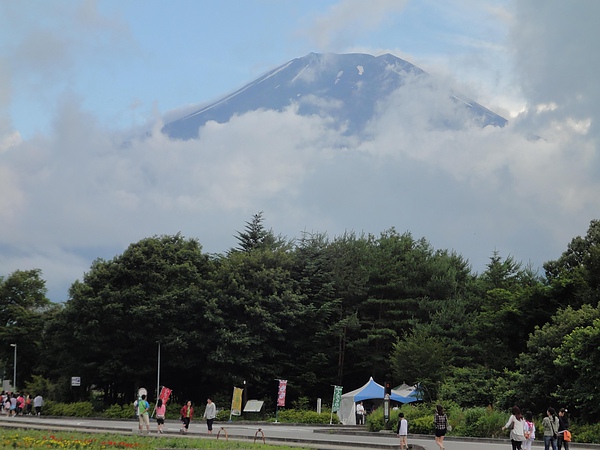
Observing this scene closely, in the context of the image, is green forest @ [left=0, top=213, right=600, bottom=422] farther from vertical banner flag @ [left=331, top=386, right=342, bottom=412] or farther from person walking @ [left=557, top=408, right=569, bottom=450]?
person walking @ [left=557, top=408, right=569, bottom=450]

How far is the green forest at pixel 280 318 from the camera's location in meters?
54.8

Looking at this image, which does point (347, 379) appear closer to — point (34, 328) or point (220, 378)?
point (220, 378)

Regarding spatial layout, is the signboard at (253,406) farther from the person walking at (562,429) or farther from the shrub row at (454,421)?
the person walking at (562,429)

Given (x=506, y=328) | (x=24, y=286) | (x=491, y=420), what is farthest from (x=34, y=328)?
(x=491, y=420)

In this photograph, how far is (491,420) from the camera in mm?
31500

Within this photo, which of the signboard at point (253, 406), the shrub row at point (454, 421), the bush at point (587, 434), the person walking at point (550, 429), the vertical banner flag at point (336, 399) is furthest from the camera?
the signboard at point (253, 406)

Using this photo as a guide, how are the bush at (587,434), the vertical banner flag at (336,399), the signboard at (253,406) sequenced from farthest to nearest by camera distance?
the signboard at (253,406)
the vertical banner flag at (336,399)
the bush at (587,434)

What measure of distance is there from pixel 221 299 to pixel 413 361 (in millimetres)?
15561

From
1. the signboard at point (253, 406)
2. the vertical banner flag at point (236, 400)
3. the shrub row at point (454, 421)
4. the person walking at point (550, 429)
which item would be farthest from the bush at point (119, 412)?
the person walking at point (550, 429)

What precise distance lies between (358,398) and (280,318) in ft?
32.6

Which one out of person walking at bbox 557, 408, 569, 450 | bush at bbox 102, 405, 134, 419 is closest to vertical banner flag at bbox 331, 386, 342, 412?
bush at bbox 102, 405, 134, 419

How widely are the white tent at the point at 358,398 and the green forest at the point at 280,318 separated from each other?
1.69 meters

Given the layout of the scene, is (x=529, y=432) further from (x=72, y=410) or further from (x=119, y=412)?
(x=72, y=410)

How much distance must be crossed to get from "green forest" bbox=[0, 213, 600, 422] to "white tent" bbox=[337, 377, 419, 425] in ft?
5.55
